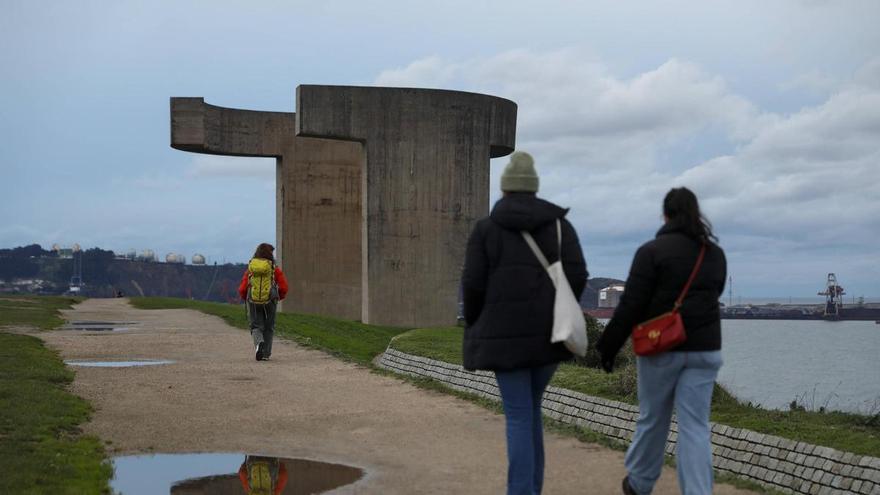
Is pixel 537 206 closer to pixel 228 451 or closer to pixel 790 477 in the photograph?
pixel 790 477

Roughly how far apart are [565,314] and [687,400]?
865mm

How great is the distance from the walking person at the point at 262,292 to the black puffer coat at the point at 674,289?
11.1 meters

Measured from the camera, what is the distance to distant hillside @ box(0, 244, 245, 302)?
16188 centimetres

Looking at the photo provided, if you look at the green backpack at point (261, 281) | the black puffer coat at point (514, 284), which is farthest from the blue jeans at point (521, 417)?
the green backpack at point (261, 281)

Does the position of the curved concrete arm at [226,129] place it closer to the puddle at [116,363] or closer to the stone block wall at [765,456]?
the puddle at [116,363]

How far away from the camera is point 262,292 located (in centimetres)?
1711

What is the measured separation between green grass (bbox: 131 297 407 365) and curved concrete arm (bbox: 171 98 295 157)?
5019 mm

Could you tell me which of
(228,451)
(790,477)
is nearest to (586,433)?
(790,477)

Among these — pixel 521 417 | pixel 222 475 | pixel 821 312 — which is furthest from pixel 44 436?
pixel 821 312

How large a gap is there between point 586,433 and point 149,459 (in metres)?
3.79

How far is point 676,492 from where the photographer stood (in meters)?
7.68

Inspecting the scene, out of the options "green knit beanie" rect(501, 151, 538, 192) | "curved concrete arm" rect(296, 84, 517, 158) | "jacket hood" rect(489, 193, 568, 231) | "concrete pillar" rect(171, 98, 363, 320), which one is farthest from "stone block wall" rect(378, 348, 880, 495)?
"concrete pillar" rect(171, 98, 363, 320)

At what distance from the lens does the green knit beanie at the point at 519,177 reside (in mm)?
6559

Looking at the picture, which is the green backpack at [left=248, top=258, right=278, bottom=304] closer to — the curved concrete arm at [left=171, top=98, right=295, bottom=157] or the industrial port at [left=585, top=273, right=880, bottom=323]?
the curved concrete arm at [left=171, top=98, right=295, bottom=157]
